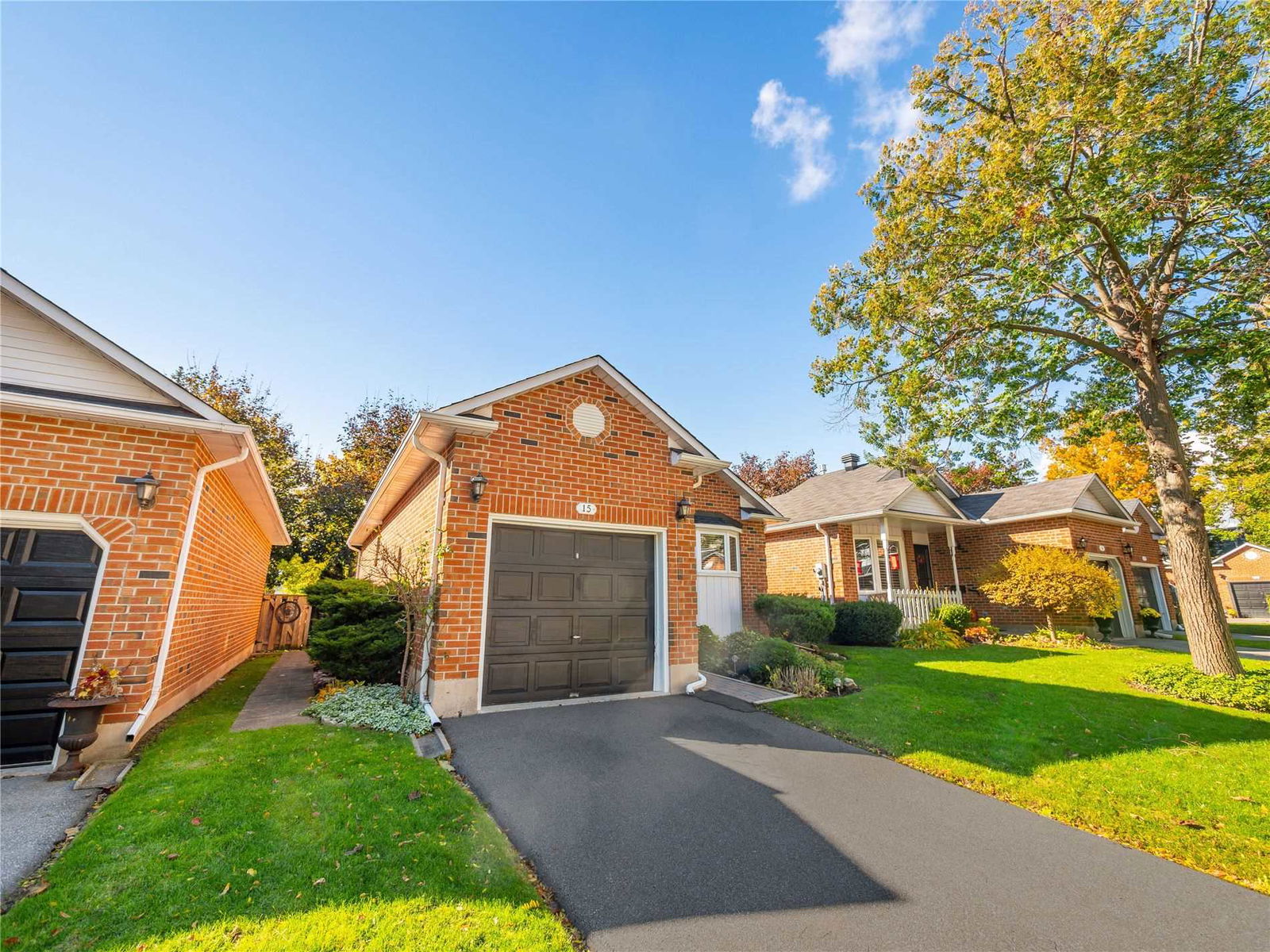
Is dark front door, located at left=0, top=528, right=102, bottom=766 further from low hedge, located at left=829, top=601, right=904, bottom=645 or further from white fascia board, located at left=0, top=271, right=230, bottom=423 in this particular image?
low hedge, located at left=829, top=601, right=904, bottom=645

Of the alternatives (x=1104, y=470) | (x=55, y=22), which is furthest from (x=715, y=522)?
(x=1104, y=470)

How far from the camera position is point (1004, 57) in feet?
32.1

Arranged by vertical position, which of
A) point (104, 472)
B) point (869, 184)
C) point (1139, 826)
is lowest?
point (1139, 826)

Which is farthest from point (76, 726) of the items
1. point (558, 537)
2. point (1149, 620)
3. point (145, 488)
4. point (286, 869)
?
point (1149, 620)

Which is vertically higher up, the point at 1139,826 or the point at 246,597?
the point at 246,597

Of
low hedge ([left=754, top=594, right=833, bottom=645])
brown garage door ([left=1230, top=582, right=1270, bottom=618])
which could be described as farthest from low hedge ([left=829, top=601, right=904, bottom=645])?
brown garage door ([left=1230, top=582, right=1270, bottom=618])

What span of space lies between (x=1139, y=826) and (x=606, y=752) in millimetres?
4674

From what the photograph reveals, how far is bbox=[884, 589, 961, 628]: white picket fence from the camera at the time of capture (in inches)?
597

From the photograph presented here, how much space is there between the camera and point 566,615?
741cm

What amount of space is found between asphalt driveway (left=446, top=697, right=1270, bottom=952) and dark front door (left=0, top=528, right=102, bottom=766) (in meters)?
4.01

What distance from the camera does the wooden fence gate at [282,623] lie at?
1582 cm

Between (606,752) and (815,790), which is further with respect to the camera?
(606,752)

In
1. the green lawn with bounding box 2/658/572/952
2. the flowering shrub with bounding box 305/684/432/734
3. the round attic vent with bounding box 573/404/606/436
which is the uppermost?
the round attic vent with bounding box 573/404/606/436

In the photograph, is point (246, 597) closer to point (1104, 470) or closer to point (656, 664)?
point (656, 664)
